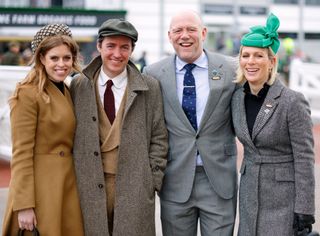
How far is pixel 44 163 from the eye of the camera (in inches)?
151

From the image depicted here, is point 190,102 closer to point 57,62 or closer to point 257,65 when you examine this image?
point 257,65

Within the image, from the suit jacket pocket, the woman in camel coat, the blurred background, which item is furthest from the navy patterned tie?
the blurred background

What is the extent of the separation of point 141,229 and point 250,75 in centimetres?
126

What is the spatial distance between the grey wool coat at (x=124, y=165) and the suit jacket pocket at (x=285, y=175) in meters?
0.78

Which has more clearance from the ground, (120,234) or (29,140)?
(29,140)

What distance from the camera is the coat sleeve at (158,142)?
160 inches

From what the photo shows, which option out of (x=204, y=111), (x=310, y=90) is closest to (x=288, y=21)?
(x=310, y=90)

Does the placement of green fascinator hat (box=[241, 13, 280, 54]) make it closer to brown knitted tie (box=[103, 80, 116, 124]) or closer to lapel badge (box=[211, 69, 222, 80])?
lapel badge (box=[211, 69, 222, 80])

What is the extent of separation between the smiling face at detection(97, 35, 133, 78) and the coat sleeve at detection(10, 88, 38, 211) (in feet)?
1.80

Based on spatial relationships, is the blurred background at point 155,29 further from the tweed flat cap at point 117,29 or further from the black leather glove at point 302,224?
the black leather glove at point 302,224

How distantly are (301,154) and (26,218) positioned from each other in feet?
5.76

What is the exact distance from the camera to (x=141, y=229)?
405 cm

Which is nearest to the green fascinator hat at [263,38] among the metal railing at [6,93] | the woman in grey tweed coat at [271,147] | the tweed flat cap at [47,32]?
the woman in grey tweed coat at [271,147]

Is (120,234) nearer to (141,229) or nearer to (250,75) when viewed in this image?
(141,229)
